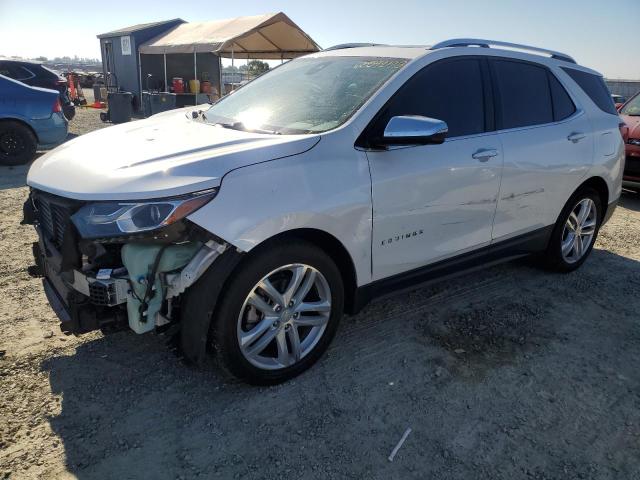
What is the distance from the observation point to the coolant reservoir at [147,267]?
237 centimetres

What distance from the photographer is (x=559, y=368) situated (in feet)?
10.6

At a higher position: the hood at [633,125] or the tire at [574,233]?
the hood at [633,125]

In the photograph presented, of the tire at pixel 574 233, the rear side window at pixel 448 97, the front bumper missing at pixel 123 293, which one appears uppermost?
the rear side window at pixel 448 97

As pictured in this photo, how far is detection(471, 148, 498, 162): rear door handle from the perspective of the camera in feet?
11.2

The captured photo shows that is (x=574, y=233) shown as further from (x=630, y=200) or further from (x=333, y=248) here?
(x=630, y=200)

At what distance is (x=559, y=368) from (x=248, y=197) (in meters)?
2.23

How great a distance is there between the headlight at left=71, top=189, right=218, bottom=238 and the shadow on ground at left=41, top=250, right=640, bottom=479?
100 centimetres

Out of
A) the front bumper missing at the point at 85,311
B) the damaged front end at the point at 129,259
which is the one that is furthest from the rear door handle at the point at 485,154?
the front bumper missing at the point at 85,311

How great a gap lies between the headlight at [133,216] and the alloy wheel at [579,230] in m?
3.52

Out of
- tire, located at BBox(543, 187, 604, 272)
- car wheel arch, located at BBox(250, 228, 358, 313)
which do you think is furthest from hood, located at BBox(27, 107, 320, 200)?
tire, located at BBox(543, 187, 604, 272)

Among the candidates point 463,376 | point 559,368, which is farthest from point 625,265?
point 463,376

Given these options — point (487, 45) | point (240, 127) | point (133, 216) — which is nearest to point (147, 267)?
point (133, 216)

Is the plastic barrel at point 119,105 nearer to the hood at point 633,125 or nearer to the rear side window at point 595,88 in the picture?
the hood at point 633,125

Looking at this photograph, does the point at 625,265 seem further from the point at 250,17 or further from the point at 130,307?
the point at 250,17
